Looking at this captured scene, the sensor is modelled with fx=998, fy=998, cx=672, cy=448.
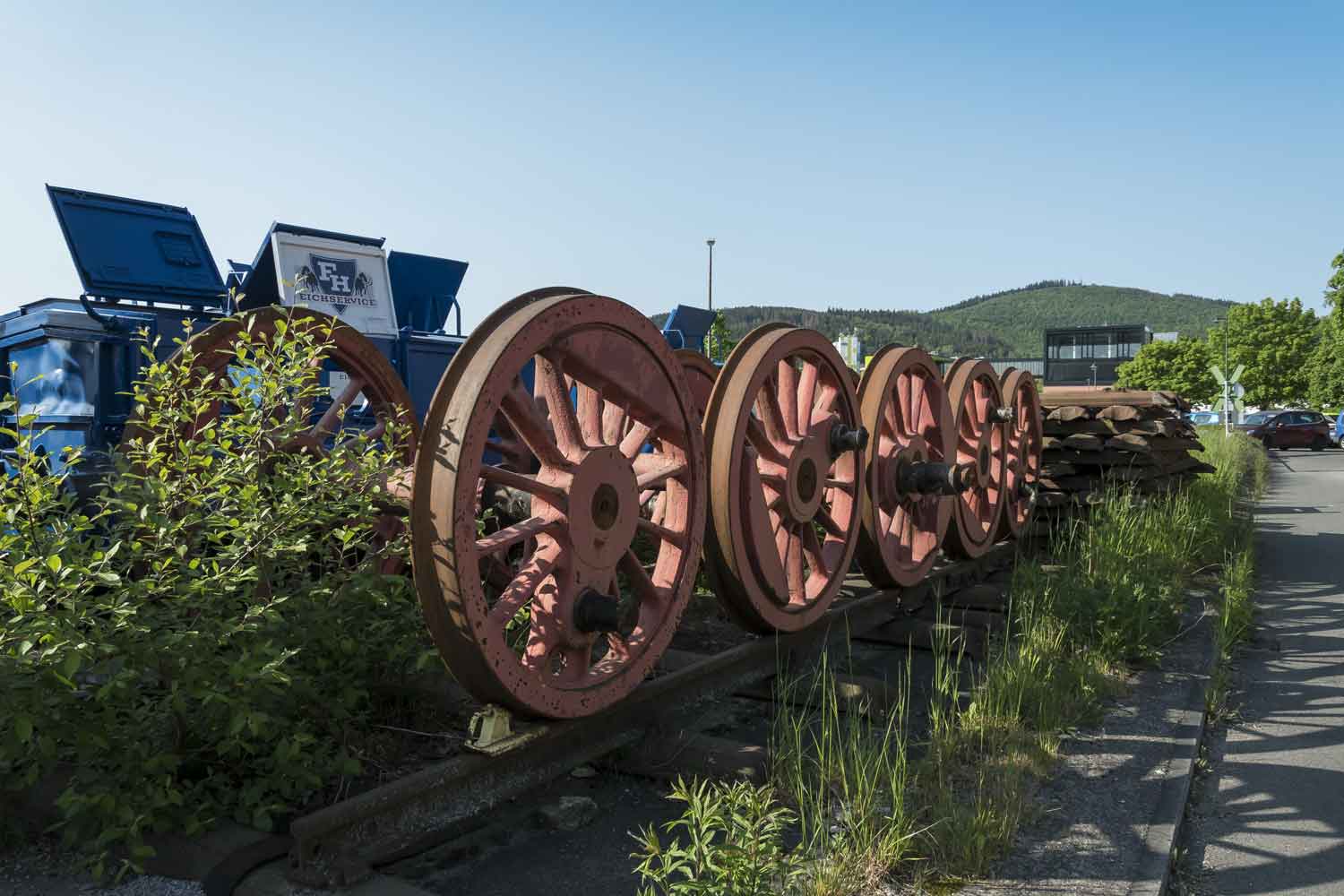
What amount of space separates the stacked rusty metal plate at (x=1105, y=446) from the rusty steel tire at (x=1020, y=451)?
0.56m

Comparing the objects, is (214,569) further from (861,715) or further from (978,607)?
(978,607)

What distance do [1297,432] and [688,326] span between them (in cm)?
3467

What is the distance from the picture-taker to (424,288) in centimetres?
877

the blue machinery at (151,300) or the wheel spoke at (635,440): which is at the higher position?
the blue machinery at (151,300)

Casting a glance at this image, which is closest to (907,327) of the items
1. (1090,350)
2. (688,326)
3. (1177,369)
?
(1090,350)

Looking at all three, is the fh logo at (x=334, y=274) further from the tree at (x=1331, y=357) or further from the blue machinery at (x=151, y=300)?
the tree at (x=1331, y=357)

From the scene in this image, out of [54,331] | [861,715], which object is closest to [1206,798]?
[861,715]

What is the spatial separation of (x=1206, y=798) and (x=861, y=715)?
144cm

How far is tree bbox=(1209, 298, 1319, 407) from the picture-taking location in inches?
2281

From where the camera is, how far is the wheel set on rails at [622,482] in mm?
3119

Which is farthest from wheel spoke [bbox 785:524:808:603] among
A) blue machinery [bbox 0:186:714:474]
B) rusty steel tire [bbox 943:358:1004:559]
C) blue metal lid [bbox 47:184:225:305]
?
blue metal lid [bbox 47:184:225:305]

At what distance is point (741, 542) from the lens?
436cm

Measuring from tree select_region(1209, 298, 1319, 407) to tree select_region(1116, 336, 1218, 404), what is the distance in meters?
13.2

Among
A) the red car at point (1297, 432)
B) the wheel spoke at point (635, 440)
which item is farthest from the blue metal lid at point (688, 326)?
the red car at point (1297, 432)
